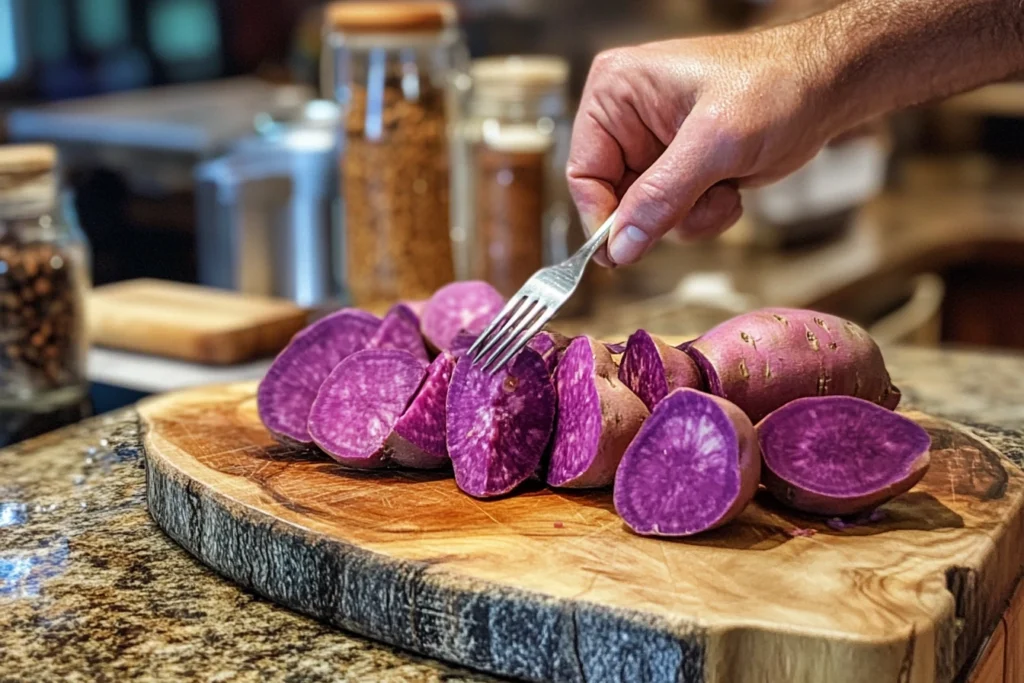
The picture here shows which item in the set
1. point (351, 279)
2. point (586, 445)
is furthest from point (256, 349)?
point (586, 445)

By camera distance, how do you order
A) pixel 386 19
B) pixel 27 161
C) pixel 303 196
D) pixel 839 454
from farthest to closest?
1. pixel 303 196
2. pixel 386 19
3. pixel 27 161
4. pixel 839 454

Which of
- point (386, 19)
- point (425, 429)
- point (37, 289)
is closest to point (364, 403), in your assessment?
point (425, 429)

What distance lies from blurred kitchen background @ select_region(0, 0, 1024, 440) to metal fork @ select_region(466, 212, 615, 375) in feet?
2.64

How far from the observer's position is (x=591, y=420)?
117 cm

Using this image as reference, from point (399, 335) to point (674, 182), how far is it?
36 cm

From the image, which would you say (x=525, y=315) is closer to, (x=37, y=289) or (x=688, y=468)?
(x=688, y=468)

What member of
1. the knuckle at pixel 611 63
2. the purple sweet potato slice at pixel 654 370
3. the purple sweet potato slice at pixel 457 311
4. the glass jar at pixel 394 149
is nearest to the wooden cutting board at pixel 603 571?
the purple sweet potato slice at pixel 654 370

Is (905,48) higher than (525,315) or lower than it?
higher

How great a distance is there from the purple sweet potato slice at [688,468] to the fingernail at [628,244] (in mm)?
227

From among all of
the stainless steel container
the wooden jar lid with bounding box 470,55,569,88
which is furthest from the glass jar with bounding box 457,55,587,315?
the stainless steel container

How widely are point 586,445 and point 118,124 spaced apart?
1770mm

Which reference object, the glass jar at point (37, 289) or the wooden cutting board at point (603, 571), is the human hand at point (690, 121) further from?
the glass jar at point (37, 289)

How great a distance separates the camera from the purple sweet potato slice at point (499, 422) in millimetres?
1186

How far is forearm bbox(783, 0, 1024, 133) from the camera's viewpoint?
4.37 feet
